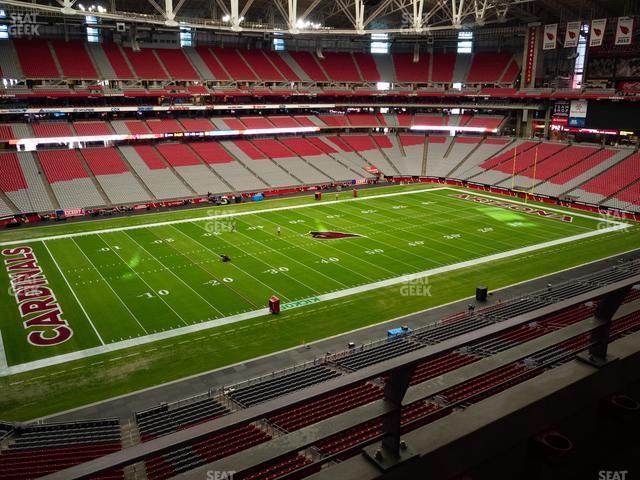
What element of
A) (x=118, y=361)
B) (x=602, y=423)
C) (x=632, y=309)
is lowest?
(x=118, y=361)

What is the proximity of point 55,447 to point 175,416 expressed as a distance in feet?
10.9

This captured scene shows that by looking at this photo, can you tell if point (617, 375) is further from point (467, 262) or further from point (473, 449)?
point (467, 262)

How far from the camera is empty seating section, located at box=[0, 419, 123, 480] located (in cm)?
1191

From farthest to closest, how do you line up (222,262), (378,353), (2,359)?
(222,262), (2,359), (378,353)

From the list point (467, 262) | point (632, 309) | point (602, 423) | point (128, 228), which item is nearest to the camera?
point (602, 423)

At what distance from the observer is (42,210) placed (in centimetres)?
4428

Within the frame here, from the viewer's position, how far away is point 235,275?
30.7 m

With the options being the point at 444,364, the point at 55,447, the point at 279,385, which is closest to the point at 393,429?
the point at 55,447

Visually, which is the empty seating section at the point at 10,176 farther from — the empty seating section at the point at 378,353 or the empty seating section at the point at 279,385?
the empty seating section at the point at 378,353

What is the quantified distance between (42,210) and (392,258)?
30344 millimetres

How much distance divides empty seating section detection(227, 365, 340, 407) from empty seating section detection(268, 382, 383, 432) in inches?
62.3

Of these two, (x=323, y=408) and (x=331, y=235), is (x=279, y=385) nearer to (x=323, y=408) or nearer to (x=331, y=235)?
(x=323, y=408)

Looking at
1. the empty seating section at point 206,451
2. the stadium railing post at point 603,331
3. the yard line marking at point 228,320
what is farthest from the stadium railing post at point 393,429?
the yard line marking at point 228,320

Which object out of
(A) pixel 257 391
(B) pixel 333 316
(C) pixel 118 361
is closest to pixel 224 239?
(B) pixel 333 316
